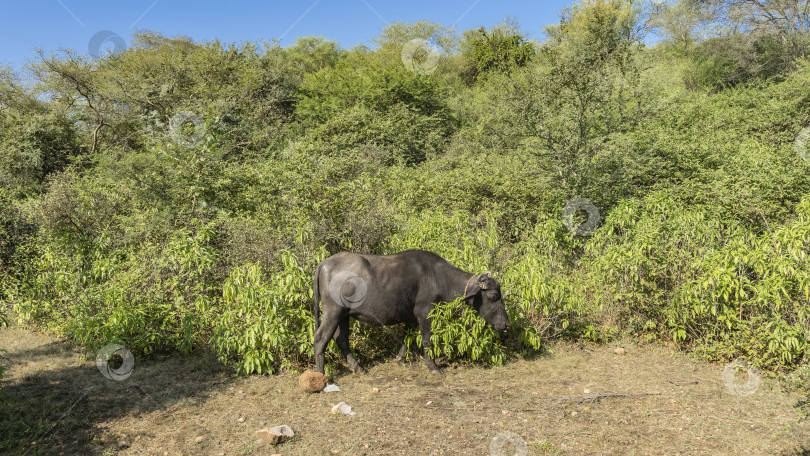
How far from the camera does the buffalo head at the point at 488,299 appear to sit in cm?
627

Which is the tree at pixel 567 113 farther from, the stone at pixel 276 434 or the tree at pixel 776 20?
the tree at pixel 776 20

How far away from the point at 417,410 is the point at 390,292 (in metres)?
1.47

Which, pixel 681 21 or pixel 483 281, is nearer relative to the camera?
pixel 483 281

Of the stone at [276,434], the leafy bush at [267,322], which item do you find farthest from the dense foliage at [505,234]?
the stone at [276,434]

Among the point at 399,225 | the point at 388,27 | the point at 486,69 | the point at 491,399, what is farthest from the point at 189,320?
the point at 388,27

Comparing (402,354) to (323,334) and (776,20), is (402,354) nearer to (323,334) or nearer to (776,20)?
(323,334)

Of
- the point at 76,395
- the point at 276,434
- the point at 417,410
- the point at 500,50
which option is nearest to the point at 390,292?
the point at 417,410

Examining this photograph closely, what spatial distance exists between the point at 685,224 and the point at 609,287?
1.37 metres

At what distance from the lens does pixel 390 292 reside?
20.1 ft

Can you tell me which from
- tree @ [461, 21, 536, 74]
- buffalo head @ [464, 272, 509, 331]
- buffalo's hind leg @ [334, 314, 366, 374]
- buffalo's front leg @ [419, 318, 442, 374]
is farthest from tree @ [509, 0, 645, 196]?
tree @ [461, 21, 536, 74]

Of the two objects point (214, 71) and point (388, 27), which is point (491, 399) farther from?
point (388, 27)

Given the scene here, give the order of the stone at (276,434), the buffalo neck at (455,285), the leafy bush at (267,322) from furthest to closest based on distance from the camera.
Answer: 1. the buffalo neck at (455,285)
2. the leafy bush at (267,322)
3. the stone at (276,434)

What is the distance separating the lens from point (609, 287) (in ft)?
23.9

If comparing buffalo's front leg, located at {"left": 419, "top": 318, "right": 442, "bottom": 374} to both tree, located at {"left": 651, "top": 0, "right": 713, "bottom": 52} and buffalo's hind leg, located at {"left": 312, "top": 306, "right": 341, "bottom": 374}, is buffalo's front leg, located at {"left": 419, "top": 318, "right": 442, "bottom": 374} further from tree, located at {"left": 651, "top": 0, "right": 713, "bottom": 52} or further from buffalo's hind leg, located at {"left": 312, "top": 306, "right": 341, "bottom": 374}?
tree, located at {"left": 651, "top": 0, "right": 713, "bottom": 52}
